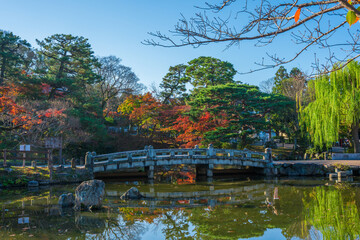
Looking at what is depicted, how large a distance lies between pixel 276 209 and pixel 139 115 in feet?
55.0

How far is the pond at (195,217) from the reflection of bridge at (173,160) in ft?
16.7

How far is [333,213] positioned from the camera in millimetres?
7781

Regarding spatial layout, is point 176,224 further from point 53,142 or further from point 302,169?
point 302,169

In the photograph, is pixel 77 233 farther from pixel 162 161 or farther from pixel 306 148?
pixel 306 148

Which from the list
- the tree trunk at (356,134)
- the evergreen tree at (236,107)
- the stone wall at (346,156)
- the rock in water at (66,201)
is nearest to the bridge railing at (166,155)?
the evergreen tree at (236,107)

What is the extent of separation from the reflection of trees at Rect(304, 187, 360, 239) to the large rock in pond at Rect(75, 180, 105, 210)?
19.7ft

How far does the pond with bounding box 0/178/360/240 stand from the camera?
632 centimetres

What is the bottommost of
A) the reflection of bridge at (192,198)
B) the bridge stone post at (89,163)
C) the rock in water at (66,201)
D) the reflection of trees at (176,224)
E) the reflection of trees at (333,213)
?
the reflection of bridge at (192,198)

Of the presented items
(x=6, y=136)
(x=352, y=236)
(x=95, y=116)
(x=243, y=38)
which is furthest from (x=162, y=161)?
(x=243, y=38)

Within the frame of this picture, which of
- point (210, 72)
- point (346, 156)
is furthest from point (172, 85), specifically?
point (346, 156)

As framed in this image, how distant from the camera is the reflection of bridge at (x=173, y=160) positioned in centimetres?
1642

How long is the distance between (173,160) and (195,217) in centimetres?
968

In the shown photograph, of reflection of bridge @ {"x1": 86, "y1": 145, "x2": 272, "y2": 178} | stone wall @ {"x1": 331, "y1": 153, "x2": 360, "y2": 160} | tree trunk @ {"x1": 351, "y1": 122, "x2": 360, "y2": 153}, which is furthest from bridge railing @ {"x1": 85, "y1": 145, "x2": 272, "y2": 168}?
tree trunk @ {"x1": 351, "y1": 122, "x2": 360, "y2": 153}

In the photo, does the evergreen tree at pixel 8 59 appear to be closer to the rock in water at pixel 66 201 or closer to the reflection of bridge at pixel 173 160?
the reflection of bridge at pixel 173 160
